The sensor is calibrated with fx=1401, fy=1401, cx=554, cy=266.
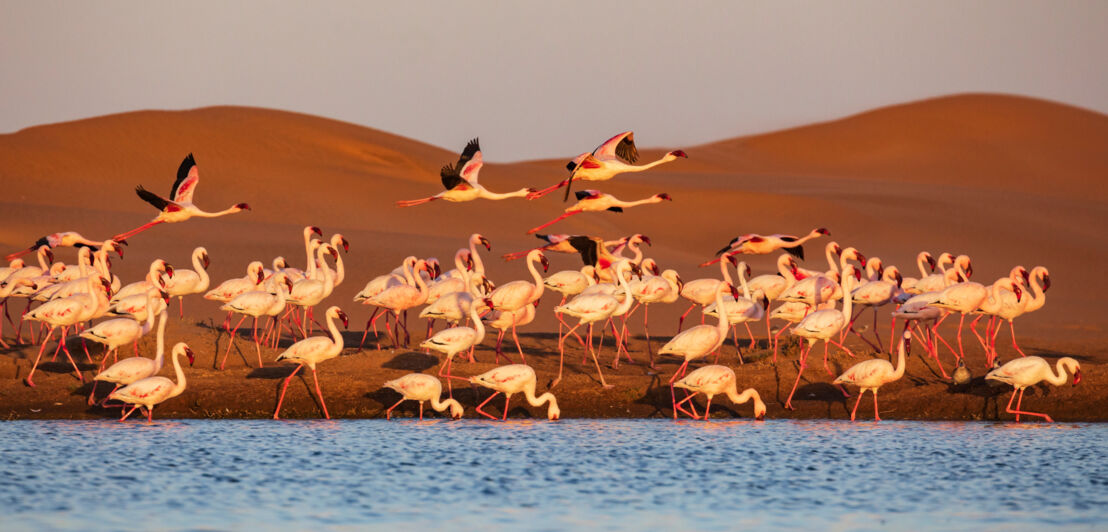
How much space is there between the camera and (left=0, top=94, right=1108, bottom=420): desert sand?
1738cm

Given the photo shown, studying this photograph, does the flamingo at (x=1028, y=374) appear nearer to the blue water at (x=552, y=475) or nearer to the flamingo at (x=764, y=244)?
the blue water at (x=552, y=475)

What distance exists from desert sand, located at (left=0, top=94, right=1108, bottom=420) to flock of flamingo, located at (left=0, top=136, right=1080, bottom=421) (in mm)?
400

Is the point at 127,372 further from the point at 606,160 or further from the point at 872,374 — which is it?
the point at 872,374

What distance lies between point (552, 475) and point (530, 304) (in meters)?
7.44

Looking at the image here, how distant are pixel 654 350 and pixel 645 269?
147 centimetres

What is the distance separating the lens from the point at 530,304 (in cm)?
2025

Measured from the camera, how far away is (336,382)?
17391 millimetres

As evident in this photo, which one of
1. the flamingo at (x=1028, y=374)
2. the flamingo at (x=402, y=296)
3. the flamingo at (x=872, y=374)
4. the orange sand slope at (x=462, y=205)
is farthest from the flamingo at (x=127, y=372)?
the orange sand slope at (x=462, y=205)

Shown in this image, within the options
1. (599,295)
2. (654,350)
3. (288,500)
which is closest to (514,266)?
(654,350)

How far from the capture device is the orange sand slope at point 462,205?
38500mm

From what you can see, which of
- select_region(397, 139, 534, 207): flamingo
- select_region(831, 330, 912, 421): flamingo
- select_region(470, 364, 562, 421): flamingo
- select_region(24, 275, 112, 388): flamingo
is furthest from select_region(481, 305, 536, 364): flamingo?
select_region(24, 275, 112, 388): flamingo

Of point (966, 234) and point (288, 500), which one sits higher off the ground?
point (966, 234)

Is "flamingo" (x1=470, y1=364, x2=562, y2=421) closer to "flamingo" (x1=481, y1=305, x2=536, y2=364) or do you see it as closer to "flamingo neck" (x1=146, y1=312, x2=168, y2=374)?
"flamingo" (x1=481, y1=305, x2=536, y2=364)

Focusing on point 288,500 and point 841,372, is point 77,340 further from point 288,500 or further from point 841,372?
point 841,372
